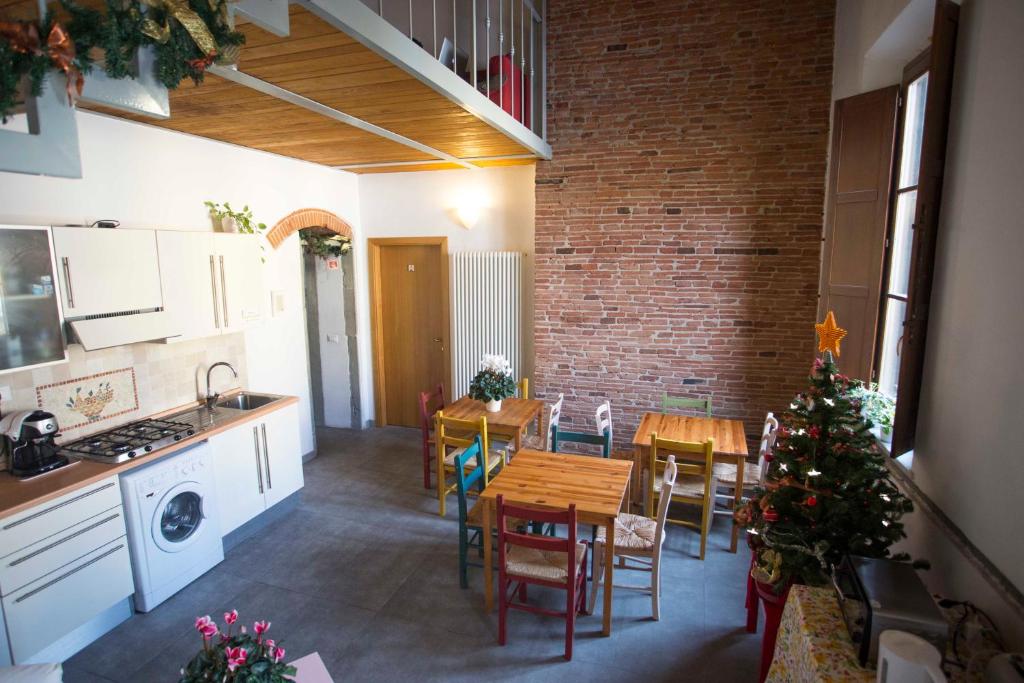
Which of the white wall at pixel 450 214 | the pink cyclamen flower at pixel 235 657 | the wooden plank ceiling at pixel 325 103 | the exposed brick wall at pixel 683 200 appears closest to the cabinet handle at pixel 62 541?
the pink cyclamen flower at pixel 235 657

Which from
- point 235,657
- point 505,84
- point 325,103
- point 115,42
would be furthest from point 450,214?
point 235,657

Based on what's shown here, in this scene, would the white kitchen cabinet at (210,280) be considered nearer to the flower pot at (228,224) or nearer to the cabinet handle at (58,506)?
the flower pot at (228,224)

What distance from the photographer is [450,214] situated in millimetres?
6051

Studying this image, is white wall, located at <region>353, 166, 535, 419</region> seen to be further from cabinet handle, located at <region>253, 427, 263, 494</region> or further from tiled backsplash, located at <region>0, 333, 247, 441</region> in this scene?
cabinet handle, located at <region>253, 427, 263, 494</region>

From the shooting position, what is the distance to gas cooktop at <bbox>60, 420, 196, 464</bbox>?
10.5 ft

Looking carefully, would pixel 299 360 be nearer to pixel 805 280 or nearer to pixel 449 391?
pixel 449 391

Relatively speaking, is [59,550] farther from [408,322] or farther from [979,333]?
[979,333]

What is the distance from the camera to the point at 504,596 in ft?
9.84

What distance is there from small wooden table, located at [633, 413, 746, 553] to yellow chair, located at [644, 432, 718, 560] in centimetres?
11

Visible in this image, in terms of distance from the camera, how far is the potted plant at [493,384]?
4.65 meters

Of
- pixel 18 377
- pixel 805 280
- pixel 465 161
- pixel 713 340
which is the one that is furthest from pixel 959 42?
pixel 18 377

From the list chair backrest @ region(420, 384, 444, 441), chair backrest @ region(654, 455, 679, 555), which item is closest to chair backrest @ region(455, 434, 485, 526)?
chair backrest @ region(654, 455, 679, 555)

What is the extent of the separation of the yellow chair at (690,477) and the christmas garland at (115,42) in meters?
3.22

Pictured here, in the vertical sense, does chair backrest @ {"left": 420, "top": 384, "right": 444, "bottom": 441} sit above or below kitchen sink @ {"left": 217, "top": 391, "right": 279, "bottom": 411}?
below
